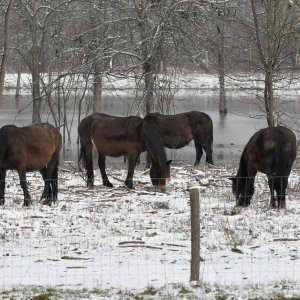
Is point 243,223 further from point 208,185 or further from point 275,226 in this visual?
point 208,185

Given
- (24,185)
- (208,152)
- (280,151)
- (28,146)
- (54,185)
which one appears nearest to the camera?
(280,151)

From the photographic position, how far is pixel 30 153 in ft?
38.9

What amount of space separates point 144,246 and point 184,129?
1033cm

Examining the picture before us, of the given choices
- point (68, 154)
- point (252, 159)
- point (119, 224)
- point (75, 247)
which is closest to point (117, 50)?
point (68, 154)

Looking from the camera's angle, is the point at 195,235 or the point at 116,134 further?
the point at 116,134

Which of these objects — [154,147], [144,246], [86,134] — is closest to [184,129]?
[86,134]

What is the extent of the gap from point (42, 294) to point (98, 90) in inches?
826

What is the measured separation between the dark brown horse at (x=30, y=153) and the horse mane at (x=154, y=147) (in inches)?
79.4

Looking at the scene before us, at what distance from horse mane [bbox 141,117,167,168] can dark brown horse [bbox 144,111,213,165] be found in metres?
3.92

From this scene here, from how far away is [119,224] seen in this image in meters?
10.1

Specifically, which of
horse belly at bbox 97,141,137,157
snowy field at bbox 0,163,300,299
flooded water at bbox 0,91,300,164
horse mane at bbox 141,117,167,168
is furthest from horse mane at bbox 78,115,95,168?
flooded water at bbox 0,91,300,164

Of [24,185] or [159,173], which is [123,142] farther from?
[24,185]

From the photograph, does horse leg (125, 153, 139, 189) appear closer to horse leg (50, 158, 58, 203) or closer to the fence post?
horse leg (50, 158, 58, 203)

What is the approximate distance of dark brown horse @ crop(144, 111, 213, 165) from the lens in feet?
59.8
